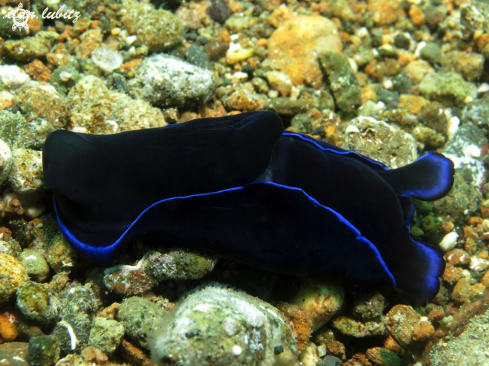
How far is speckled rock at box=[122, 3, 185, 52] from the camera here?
179 inches

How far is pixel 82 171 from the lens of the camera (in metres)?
2.57

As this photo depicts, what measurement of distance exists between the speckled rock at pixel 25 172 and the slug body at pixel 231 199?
0.85 feet

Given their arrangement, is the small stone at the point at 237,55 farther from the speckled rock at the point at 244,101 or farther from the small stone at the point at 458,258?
the small stone at the point at 458,258

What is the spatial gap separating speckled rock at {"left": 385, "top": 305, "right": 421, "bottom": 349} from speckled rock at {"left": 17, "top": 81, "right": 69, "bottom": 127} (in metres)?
3.62

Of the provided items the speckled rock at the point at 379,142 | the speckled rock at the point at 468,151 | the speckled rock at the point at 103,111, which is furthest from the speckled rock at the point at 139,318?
the speckled rock at the point at 468,151

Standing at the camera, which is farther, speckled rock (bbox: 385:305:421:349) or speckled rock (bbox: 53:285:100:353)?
speckled rock (bbox: 385:305:421:349)

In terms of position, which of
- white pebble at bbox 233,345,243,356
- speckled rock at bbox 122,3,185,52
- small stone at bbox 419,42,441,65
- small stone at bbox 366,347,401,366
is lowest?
small stone at bbox 366,347,401,366

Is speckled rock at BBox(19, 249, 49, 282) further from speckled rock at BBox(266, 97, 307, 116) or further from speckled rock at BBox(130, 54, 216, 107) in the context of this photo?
speckled rock at BBox(266, 97, 307, 116)

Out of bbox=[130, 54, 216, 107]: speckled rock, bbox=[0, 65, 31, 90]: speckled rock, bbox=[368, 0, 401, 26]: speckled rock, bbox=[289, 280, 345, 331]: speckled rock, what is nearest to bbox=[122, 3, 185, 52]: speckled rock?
bbox=[130, 54, 216, 107]: speckled rock

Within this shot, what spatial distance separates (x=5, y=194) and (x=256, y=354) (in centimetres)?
244

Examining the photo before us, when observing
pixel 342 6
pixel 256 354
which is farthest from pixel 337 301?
pixel 342 6

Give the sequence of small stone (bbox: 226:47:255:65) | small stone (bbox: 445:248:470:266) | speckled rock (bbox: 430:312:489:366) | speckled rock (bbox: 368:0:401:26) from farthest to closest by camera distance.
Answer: speckled rock (bbox: 368:0:401:26), small stone (bbox: 226:47:255:65), small stone (bbox: 445:248:470:266), speckled rock (bbox: 430:312:489:366)

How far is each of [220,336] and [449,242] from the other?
3.00 meters

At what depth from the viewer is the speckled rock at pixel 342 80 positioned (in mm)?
4633
